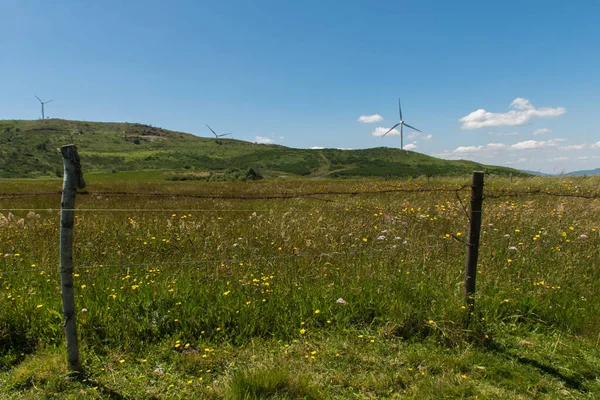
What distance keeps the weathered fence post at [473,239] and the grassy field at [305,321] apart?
0.87 feet

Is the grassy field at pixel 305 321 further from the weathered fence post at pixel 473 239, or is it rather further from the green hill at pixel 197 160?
the green hill at pixel 197 160

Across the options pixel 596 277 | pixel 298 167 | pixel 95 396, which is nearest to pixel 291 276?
pixel 95 396

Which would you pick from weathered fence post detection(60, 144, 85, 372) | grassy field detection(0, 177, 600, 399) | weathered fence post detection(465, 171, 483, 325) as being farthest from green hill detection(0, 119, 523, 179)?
weathered fence post detection(60, 144, 85, 372)

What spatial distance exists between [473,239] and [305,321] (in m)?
2.29

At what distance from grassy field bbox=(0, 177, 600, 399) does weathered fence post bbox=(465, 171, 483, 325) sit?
27 cm

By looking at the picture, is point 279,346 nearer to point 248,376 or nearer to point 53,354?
point 248,376

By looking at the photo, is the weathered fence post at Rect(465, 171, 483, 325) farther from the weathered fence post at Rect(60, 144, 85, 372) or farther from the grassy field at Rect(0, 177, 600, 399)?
the weathered fence post at Rect(60, 144, 85, 372)

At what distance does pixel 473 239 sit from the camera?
4250 millimetres

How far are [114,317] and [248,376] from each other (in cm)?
197

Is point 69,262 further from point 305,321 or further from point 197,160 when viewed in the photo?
point 197,160

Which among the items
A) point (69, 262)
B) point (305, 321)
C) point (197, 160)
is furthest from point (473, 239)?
point (197, 160)

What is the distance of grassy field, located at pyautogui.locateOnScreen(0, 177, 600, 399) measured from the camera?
3.29 meters

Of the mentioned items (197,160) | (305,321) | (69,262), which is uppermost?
(197,160)

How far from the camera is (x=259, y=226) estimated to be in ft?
24.4
